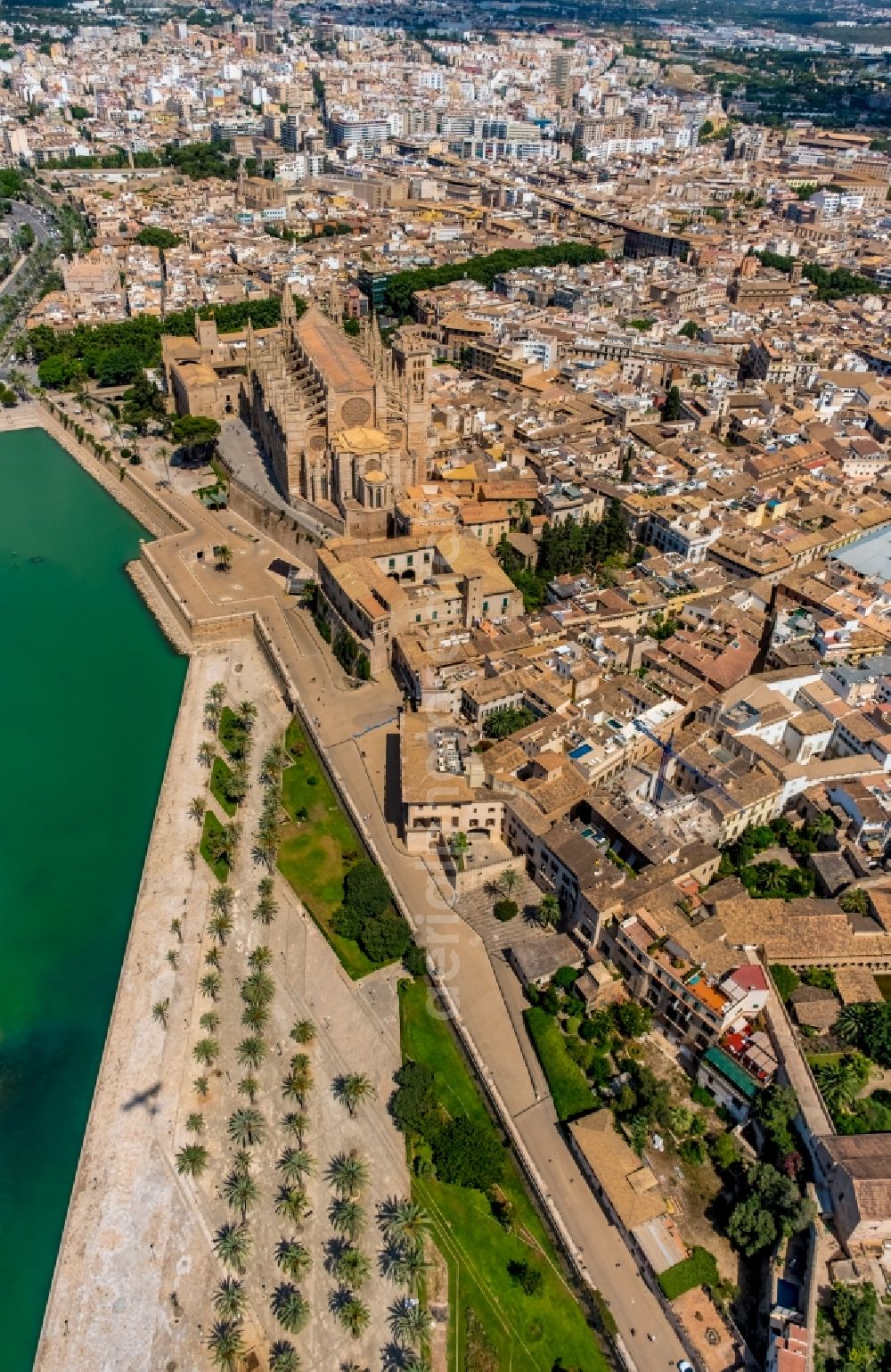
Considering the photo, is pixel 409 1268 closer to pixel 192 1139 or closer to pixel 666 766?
pixel 192 1139

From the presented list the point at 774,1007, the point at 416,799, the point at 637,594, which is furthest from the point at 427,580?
the point at 774,1007

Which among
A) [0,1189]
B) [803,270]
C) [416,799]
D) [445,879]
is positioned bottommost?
[0,1189]

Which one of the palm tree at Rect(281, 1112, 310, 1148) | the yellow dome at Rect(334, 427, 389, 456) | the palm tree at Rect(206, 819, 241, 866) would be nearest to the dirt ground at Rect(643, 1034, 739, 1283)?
the palm tree at Rect(281, 1112, 310, 1148)

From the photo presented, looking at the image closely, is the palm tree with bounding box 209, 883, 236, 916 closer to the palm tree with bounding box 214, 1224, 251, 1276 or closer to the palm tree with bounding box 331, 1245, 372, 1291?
the palm tree with bounding box 214, 1224, 251, 1276

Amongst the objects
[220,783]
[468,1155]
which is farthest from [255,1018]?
[220,783]

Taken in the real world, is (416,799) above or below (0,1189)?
above

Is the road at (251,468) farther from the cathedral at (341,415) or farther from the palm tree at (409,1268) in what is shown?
the palm tree at (409,1268)

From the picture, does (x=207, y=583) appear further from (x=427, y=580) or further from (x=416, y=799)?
(x=416, y=799)
